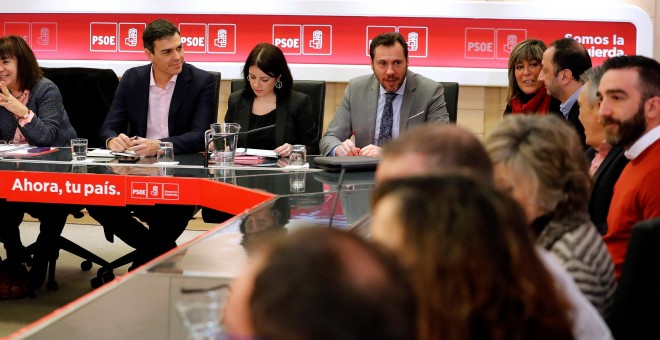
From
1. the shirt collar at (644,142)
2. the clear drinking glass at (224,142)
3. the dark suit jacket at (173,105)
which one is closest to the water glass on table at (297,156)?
the clear drinking glass at (224,142)

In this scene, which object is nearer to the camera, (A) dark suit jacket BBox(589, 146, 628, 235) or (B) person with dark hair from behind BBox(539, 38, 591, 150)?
(A) dark suit jacket BBox(589, 146, 628, 235)

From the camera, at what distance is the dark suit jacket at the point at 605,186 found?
2838 mm

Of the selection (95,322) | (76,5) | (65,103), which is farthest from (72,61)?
(95,322)

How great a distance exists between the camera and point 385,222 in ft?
3.17

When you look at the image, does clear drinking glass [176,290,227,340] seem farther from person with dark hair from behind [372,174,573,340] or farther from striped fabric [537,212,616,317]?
striped fabric [537,212,616,317]

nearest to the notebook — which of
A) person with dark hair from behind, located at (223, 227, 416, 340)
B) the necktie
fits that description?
the necktie

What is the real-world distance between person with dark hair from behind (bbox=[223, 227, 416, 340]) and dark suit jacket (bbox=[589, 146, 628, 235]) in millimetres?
2186

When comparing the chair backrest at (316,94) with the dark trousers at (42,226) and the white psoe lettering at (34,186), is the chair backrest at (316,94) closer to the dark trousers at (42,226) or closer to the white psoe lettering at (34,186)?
the dark trousers at (42,226)

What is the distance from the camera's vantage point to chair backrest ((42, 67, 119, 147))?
16.2ft

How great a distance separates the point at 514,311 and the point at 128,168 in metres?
2.92

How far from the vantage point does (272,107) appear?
4.58 m

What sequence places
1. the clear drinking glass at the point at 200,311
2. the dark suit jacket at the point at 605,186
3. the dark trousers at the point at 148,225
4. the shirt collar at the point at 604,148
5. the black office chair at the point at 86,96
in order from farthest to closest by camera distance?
the black office chair at the point at 86,96
the dark trousers at the point at 148,225
the shirt collar at the point at 604,148
the dark suit jacket at the point at 605,186
the clear drinking glass at the point at 200,311

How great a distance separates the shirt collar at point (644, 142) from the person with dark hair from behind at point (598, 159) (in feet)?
0.71

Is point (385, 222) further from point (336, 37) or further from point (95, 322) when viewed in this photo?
point (336, 37)
